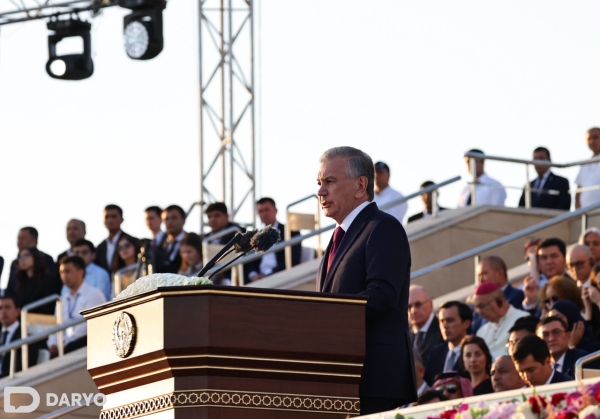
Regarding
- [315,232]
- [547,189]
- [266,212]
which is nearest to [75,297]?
[266,212]

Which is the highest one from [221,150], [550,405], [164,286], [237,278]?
[221,150]

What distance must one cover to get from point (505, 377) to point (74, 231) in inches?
289

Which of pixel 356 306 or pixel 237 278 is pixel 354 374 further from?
pixel 237 278

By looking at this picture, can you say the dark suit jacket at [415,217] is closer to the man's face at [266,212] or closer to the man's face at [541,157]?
the man's face at [541,157]

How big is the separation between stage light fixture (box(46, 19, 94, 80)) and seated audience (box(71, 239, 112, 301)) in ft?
5.74

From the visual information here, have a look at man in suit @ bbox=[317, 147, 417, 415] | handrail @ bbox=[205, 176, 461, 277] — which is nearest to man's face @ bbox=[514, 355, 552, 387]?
man in suit @ bbox=[317, 147, 417, 415]

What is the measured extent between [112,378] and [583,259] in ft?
21.8

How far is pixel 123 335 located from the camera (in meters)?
4.80

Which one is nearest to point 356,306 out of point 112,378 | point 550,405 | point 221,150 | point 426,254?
point 112,378

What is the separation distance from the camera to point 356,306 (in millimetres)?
4785

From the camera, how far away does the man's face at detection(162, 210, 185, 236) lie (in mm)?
14203

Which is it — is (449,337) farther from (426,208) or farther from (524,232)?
(426,208)

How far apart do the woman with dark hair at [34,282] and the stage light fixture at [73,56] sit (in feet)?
6.13

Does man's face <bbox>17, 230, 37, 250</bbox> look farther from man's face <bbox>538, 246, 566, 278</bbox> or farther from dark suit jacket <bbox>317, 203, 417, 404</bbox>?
dark suit jacket <bbox>317, 203, 417, 404</bbox>
